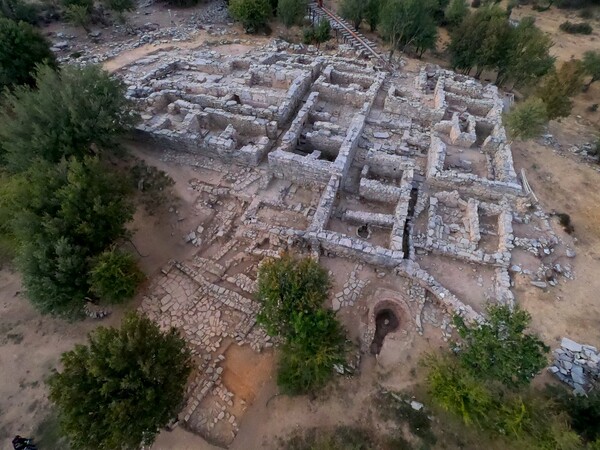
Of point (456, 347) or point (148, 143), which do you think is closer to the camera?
point (456, 347)

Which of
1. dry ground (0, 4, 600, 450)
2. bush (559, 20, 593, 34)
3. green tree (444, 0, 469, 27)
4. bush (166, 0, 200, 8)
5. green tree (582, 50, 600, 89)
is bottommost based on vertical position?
dry ground (0, 4, 600, 450)

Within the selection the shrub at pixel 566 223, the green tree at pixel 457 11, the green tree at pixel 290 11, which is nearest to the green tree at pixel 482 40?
the green tree at pixel 457 11

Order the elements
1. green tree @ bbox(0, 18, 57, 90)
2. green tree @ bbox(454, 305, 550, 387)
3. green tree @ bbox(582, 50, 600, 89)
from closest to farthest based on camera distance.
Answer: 1. green tree @ bbox(454, 305, 550, 387)
2. green tree @ bbox(0, 18, 57, 90)
3. green tree @ bbox(582, 50, 600, 89)

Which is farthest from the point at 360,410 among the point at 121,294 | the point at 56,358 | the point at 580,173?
the point at 580,173

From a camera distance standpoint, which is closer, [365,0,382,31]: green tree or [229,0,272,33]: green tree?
[365,0,382,31]: green tree

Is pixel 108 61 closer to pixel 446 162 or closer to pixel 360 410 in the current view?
pixel 446 162

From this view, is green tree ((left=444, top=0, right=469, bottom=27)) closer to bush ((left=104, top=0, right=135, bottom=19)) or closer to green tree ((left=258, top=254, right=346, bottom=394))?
bush ((left=104, top=0, right=135, bottom=19))

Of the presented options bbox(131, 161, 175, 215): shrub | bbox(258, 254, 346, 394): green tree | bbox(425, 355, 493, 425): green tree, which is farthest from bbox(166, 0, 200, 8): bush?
bbox(425, 355, 493, 425): green tree
